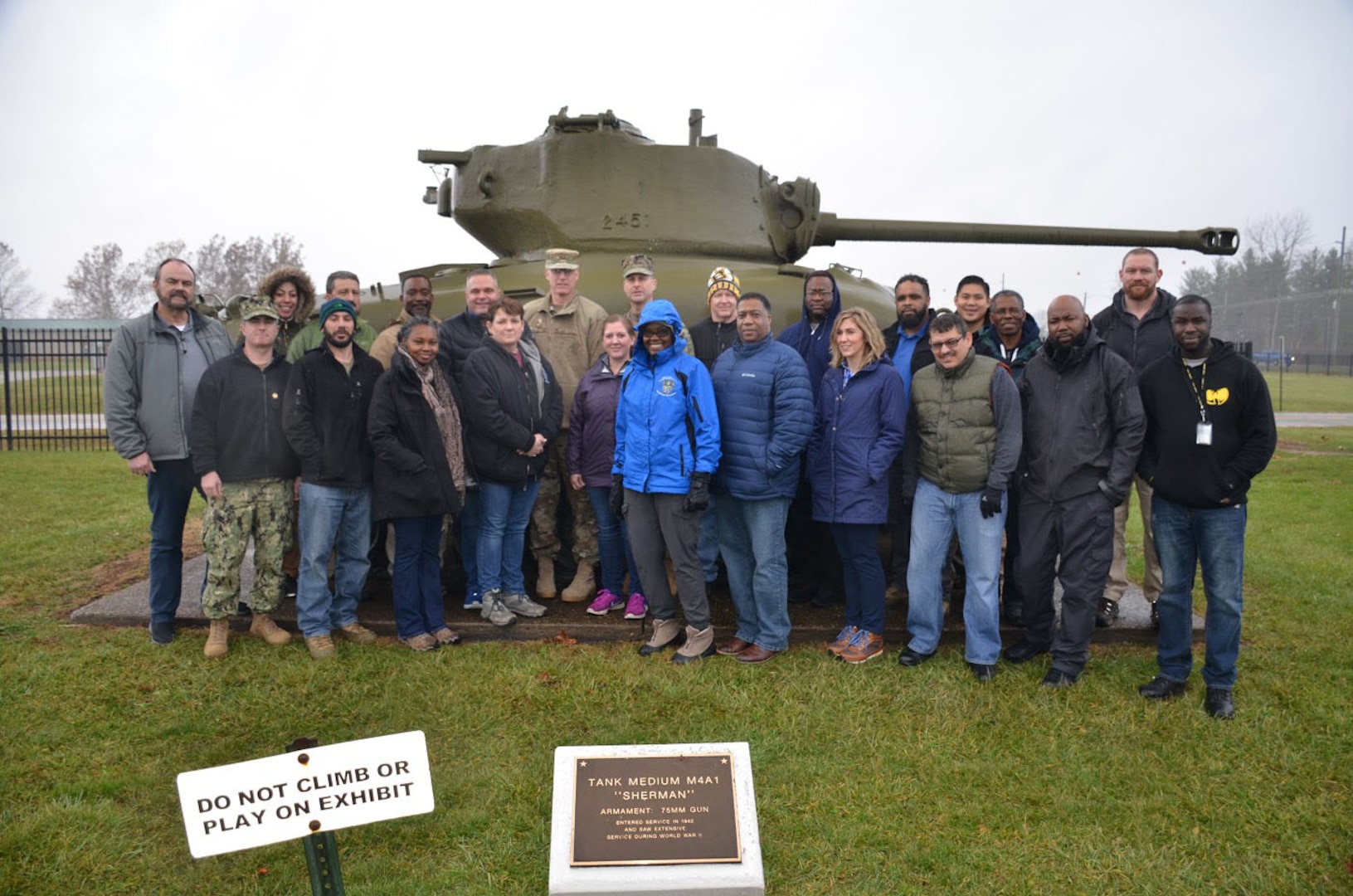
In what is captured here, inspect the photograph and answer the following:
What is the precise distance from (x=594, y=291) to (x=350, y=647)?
2.78m

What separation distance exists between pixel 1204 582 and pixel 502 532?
13.1ft

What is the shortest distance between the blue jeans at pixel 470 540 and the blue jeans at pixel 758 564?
1.65 meters

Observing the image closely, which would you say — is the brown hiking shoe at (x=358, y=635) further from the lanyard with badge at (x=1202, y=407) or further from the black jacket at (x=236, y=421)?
the lanyard with badge at (x=1202, y=407)

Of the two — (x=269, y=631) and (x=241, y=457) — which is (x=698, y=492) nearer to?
(x=241, y=457)

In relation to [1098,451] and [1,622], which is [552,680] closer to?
[1098,451]

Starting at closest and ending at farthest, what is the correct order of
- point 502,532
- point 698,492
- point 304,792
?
1. point 304,792
2. point 698,492
3. point 502,532

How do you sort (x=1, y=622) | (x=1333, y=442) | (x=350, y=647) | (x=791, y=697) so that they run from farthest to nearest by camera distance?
(x=1333, y=442) < (x=1, y=622) < (x=350, y=647) < (x=791, y=697)

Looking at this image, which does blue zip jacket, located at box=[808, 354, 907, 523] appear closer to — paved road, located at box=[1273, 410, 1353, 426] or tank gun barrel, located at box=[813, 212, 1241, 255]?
tank gun barrel, located at box=[813, 212, 1241, 255]

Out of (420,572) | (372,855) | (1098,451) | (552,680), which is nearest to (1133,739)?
(1098,451)

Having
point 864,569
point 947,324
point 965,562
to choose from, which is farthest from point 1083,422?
point 864,569

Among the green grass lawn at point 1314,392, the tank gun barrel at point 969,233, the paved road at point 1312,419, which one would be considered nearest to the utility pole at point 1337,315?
the green grass lawn at point 1314,392

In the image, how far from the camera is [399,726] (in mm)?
4715

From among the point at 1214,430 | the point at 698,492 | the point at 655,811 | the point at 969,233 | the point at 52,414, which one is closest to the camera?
the point at 655,811

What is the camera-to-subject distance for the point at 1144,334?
5613 mm
